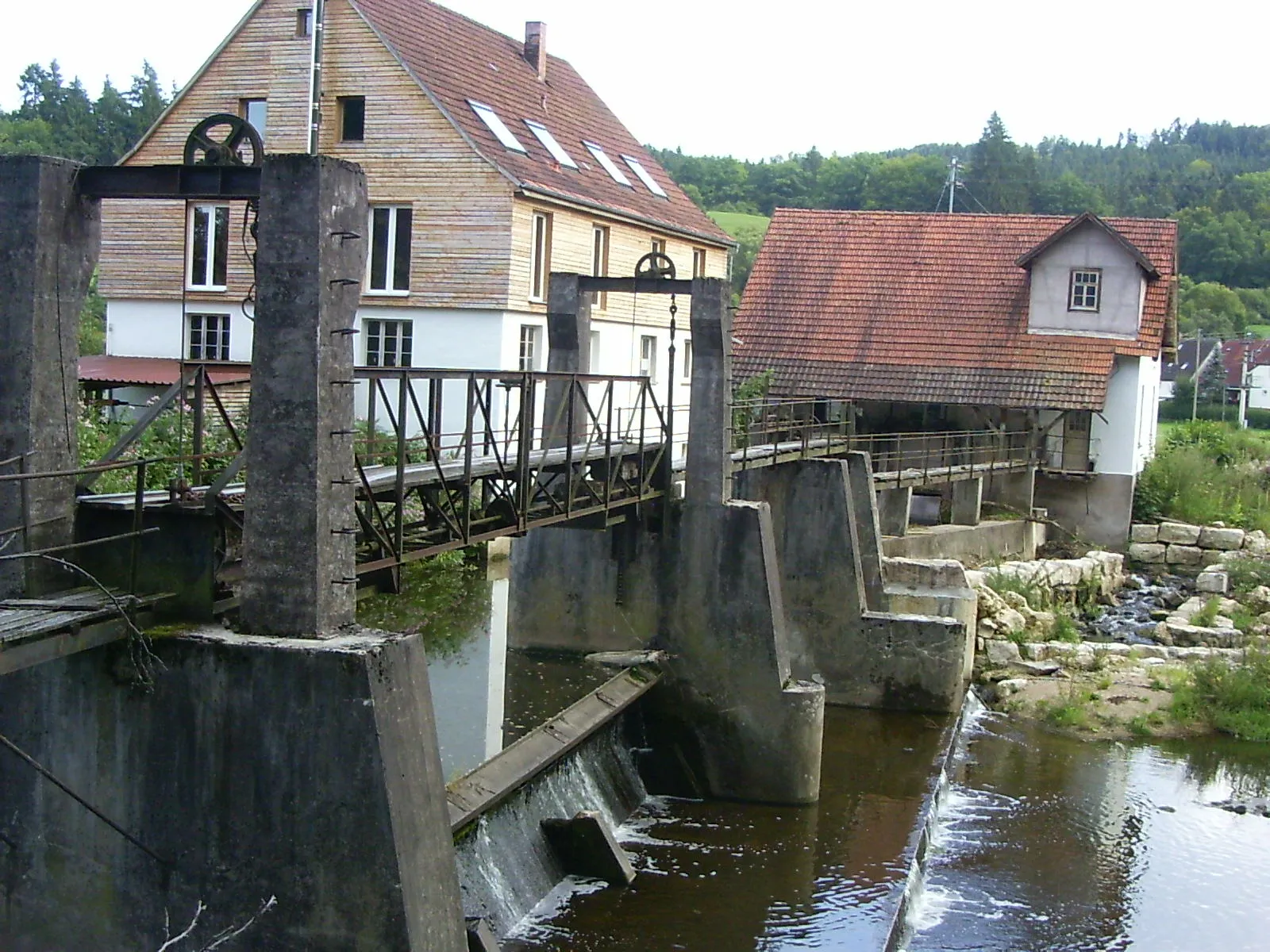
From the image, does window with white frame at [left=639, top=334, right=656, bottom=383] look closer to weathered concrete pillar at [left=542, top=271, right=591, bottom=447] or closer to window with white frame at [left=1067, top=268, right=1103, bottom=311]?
window with white frame at [left=1067, top=268, right=1103, bottom=311]

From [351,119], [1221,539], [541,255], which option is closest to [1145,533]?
[1221,539]

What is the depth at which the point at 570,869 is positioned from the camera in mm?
13938

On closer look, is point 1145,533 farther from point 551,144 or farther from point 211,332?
point 211,332

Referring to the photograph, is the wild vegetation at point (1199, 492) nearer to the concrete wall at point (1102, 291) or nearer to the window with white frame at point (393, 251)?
the concrete wall at point (1102, 291)

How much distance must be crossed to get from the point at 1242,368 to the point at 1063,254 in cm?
4891

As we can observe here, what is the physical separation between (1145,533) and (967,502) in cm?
540

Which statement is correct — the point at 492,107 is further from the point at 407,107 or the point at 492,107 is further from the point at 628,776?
the point at 628,776

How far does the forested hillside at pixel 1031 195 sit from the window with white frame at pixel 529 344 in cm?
5198

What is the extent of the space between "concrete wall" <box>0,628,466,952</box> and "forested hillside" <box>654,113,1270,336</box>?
71.9 m

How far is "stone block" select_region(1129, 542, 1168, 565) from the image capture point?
106ft

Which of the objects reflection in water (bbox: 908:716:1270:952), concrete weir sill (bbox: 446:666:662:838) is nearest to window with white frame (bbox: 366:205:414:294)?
concrete weir sill (bbox: 446:666:662:838)

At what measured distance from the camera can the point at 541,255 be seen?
94.0 ft

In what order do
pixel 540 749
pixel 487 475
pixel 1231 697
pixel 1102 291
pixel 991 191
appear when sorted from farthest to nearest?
pixel 991 191
pixel 1102 291
pixel 1231 697
pixel 540 749
pixel 487 475

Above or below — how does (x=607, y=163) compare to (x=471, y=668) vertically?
above
